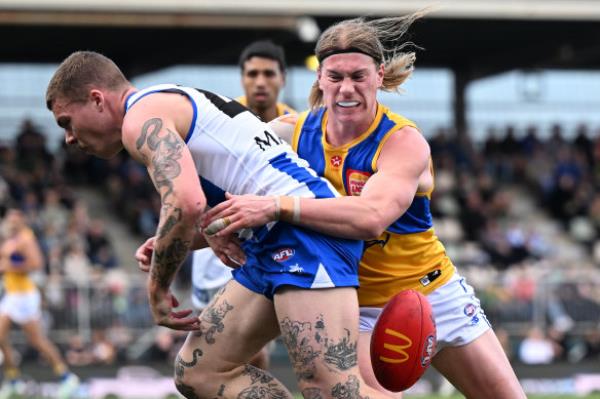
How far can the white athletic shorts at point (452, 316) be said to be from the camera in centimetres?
557

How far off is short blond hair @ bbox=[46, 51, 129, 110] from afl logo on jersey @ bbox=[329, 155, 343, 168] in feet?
3.52

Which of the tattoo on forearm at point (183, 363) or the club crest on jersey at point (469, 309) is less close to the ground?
the club crest on jersey at point (469, 309)

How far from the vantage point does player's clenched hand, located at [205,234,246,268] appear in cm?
500

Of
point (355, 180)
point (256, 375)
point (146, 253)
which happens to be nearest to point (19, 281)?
point (146, 253)

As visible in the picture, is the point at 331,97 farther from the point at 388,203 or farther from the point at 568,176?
the point at 568,176

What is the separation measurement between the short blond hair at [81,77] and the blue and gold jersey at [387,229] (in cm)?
105

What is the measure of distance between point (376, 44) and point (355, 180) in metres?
0.63

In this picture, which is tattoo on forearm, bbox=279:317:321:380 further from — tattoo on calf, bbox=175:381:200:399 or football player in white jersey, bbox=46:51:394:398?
tattoo on calf, bbox=175:381:200:399

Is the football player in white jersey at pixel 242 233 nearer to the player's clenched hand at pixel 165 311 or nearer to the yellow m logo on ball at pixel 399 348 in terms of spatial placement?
the player's clenched hand at pixel 165 311

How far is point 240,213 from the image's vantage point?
15.7ft

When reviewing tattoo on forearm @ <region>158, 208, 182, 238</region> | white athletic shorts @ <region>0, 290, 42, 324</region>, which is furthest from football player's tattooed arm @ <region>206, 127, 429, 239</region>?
white athletic shorts @ <region>0, 290, 42, 324</region>

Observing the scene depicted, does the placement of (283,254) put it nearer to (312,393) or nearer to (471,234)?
(312,393)

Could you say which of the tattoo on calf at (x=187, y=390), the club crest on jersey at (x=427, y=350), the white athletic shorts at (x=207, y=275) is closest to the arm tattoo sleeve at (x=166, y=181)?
the tattoo on calf at (x=187, y=390)

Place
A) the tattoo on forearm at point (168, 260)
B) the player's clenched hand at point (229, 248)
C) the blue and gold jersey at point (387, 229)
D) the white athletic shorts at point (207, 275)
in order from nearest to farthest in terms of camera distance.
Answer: the tattoo on forearm at point (168, 260) < the player's clenched hand at point (229, 248) < the blue and gold jersey at point (387, 229) < the white athletic shorts at point (207, 275)
